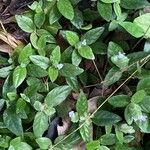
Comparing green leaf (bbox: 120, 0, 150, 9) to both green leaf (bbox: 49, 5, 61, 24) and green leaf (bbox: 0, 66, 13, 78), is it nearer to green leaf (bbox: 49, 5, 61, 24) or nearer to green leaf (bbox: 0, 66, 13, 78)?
green leaf (bbox: 49, 5, 61, 24)

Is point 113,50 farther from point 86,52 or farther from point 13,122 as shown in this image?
point 13,122

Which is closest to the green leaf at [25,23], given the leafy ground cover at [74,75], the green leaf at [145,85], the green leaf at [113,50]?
the leafy ground cover at [74,75]

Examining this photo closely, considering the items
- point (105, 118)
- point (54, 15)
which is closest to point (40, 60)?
point (54, 15)

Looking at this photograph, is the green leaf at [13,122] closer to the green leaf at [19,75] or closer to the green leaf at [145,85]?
the green leaf at [19,75]

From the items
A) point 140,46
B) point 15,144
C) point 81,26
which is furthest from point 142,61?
point 15,144

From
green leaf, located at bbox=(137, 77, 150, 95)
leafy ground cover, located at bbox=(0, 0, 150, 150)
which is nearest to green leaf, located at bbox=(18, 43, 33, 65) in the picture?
leafy ground cover, located at bbox=(0, 0, 150, 150)

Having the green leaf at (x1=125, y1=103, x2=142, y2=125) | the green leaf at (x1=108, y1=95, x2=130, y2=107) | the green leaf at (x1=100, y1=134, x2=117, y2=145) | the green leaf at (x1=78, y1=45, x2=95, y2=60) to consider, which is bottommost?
the green leaf at (x1=100, y1=134, x2=117, y2=145)

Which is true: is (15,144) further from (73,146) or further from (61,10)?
(61,10)
